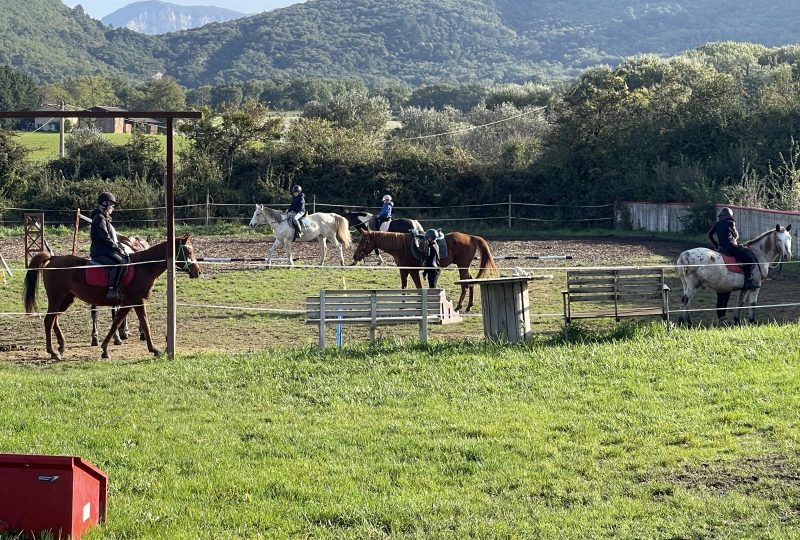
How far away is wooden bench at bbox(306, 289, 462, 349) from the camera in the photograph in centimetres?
1493

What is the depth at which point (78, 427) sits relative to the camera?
34.0ft

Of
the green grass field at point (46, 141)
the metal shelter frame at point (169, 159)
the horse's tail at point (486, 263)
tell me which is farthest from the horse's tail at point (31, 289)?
the green grass field at point (46, 141)

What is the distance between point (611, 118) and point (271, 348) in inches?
1253

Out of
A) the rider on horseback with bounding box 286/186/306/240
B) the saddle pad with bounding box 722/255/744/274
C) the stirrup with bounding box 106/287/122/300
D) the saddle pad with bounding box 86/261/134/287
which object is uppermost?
the rider on horseback with bounding box 286/186/306/240

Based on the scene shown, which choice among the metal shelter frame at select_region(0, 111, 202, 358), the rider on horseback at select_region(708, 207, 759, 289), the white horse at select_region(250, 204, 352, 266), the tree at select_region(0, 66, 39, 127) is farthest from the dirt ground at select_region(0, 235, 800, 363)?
the tree at select_region(0, 66, 39, 127)

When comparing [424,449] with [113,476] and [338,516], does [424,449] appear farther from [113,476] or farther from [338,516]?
[113,476]

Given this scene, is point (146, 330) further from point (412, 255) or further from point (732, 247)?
point (732, 247)

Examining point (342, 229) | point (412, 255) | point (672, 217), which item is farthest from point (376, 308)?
point (672, 217)

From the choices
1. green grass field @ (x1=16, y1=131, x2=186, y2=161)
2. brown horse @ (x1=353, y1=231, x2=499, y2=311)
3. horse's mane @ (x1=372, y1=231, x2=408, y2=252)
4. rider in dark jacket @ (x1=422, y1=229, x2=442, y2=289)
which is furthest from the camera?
green grass field @ (x1=16, y1=131, x2=186, y2=161)

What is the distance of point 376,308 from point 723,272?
6.11m

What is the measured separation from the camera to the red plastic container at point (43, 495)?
7.02 metres

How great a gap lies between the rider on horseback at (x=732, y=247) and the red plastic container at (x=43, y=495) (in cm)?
1279

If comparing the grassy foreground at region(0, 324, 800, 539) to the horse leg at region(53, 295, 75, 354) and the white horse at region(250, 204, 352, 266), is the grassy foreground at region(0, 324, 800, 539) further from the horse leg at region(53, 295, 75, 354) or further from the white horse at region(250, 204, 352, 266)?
the white horse at region(250, 204, 352, 266)

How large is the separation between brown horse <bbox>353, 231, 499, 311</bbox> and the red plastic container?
13.2 meters
